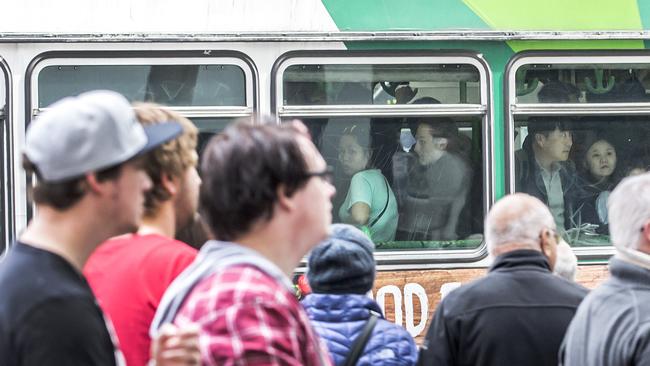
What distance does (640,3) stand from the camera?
5887 millimetres

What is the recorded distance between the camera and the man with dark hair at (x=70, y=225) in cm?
192

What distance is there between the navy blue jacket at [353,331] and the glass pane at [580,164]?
284 cm

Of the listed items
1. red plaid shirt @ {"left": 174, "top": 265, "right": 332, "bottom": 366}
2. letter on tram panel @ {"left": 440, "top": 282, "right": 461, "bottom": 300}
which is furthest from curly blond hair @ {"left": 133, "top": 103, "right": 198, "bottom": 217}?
letter on tram panel @ {"left": 440, "top": 282, "right": 461, "bottom": 300}

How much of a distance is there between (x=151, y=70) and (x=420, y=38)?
4.88 ft

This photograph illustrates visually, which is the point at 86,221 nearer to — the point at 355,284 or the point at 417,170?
the point at 355,284

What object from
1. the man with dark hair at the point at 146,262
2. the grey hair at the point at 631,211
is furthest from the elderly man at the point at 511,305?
the man with dark hair at the point at 146,262

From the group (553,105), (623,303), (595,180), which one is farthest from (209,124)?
(623,303)

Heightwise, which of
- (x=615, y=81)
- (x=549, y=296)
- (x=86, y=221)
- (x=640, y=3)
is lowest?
A: (x=549, y=296)

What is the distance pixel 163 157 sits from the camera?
2367mm

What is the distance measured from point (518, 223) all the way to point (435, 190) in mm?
2373

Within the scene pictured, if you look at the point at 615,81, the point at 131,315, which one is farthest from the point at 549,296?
the point at 615,81

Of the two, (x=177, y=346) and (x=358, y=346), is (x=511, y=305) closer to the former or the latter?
(x=358, y=346)

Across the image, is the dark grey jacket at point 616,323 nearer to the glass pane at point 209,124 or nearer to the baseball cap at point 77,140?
the baseball cap at point 77,140

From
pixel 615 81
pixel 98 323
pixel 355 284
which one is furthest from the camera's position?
pixel 615 81
